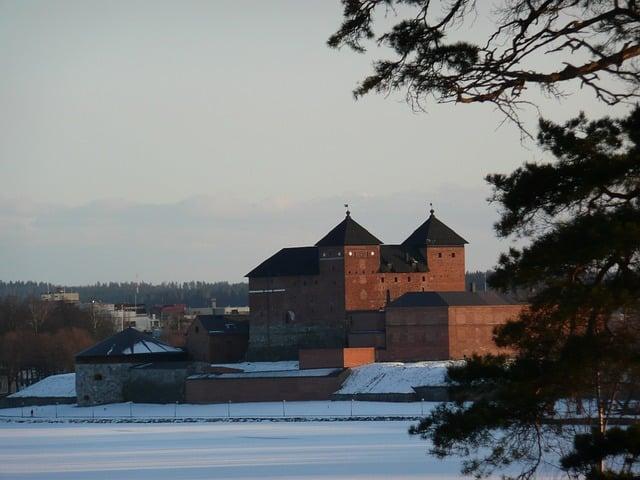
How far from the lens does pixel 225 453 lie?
2420cm

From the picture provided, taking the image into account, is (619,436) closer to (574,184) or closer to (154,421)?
(574,184)

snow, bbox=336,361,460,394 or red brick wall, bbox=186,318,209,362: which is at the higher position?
red brick wall, bbox=186,318,209,362

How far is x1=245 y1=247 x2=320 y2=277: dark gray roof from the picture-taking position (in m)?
50.7

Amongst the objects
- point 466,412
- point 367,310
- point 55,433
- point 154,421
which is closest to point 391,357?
point 367,310

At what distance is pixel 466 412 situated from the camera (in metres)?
11.6

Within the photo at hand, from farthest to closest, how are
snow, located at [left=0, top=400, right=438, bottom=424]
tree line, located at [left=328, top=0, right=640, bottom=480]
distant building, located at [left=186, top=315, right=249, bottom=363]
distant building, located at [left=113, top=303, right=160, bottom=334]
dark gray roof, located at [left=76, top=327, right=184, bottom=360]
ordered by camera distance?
distant building, located at [left=113, top=303, right=160, bottom=334]
distant building, located at [left=186, top=315, right=249, bottom=363]
dark gray roof, located at [left=76, top=327, right=184, bottom=360]
snow, located at [left=0, top=400, right=438, bottom=424]
tree line, located at [left=328, top=0, right=640, bottom=480]

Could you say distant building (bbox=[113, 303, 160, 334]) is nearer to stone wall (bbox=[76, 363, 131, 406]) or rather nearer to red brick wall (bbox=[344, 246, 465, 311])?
red brick wall (bbox=[344, 246, 465, 311])

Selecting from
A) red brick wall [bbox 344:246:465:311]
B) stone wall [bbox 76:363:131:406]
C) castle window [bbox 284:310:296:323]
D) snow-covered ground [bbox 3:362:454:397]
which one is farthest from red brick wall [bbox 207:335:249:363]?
red brick wall [bbox 344:246:465:311]

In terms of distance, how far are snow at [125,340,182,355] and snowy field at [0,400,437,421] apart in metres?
2.33

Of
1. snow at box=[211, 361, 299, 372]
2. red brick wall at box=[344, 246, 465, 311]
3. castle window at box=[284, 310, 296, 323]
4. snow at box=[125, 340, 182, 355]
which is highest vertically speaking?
red brick wall at box=[344, 246, 465, 311]

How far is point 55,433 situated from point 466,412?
74.9 ft

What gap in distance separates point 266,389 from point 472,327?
28.4 ft

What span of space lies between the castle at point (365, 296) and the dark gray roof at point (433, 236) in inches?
1.5

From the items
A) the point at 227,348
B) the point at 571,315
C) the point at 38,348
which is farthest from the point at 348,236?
the point at 571,315
